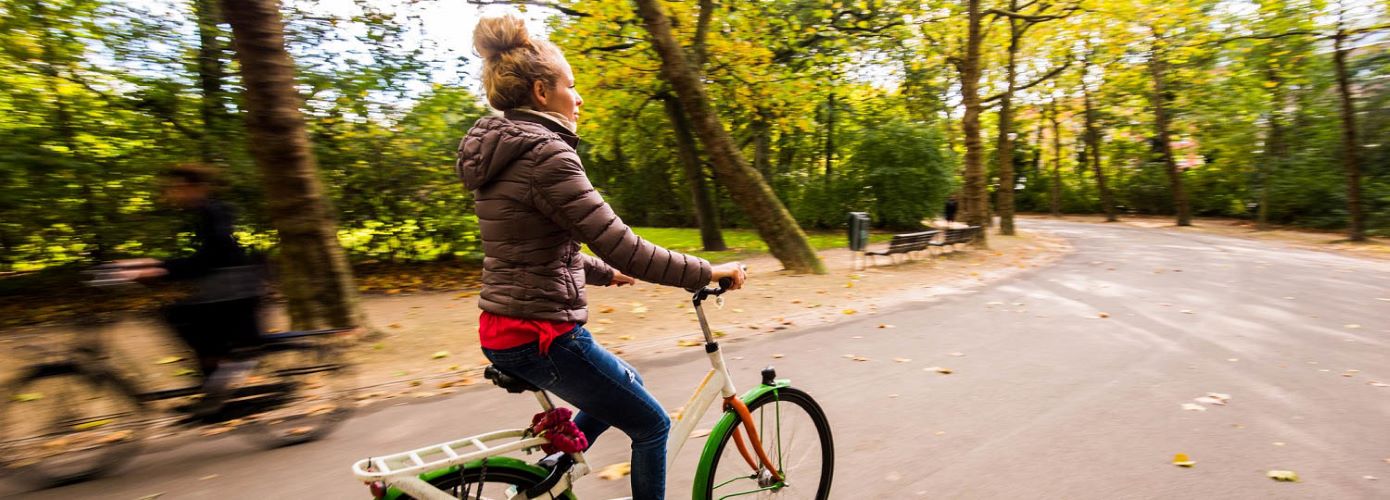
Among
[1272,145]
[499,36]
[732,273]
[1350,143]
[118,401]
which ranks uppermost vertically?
[1272,145]

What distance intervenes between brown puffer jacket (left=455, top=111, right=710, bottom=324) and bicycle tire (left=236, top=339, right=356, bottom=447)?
275 centimetres

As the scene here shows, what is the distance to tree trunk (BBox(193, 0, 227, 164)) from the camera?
354 inches

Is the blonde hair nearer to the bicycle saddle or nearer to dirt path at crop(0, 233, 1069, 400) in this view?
the bicycle saddle

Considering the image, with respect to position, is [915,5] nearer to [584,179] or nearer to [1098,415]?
[1098,415]

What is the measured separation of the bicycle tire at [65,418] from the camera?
11.4 ft

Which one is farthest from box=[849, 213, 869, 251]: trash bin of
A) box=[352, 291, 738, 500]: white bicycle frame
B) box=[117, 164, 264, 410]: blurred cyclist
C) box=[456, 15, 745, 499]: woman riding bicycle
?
box=[456, 15, 745, 499]: woman riding bicycle

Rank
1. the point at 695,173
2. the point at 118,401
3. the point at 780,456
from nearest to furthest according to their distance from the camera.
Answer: the point at 780,456 < the point at 118,401 < the point at 695,173

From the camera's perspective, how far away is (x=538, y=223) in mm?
1895

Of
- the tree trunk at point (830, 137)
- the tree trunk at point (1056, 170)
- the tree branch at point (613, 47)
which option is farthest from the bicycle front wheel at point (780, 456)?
the tree trunk at point (1056, 170)

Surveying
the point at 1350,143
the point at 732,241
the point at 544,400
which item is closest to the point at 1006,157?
the point at 1350,143

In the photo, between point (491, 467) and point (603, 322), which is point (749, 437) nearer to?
point (491, 467)

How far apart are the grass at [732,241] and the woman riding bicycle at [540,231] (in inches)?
506

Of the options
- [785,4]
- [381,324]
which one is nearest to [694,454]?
[381,324]

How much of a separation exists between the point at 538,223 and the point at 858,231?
34.3 feet
